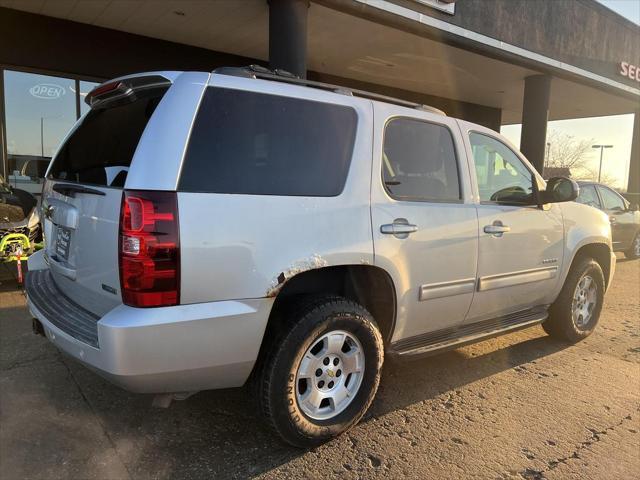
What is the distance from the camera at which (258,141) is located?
264 centimetres

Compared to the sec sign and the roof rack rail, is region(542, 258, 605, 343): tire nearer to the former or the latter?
the roof rack rail

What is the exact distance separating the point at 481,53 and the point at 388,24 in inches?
111

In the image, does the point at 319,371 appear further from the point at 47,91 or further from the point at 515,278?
the point at 47,91

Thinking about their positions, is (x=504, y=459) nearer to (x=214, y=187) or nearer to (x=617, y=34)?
(x=214, y=187)

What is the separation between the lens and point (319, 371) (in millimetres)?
2900

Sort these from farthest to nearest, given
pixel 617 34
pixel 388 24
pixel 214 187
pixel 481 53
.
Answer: pixel 617 34 → pixel 481 53 → pixel 388 24 → pixel 214 187

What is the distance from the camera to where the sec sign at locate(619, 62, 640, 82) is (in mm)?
13547

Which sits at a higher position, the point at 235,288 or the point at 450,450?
the point at 235,288

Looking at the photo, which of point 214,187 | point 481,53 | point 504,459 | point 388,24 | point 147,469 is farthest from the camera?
point 481,53

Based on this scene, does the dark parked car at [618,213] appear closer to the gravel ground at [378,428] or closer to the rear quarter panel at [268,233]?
the gravel ground at [378,428]

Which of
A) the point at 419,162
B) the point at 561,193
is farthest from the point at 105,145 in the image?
the point at 561,193

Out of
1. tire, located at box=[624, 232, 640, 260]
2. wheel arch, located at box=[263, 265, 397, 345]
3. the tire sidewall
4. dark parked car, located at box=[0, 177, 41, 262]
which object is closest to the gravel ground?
the tire sidewall

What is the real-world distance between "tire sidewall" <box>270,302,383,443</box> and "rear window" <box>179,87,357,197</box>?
712 millimetres

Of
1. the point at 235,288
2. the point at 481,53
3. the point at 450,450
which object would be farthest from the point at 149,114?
the point at 481,53
